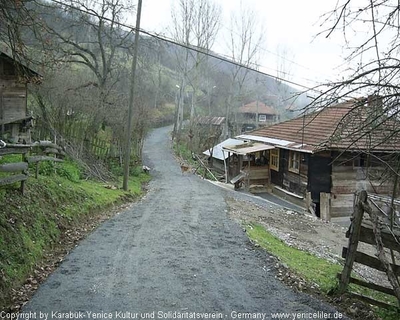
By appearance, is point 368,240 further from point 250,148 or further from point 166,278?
point 250,148

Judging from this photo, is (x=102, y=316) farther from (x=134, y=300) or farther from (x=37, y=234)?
(x=37, y=234)

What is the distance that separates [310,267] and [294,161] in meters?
12.7

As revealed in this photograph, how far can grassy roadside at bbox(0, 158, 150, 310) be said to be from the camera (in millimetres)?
6422

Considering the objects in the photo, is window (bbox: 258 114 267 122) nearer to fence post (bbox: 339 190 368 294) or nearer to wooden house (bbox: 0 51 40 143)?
wooden house (bbox: 0 51 40 143)

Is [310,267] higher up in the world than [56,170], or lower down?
lower down

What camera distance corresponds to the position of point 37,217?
28.3 ft

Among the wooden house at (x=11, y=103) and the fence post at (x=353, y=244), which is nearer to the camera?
the fence post at (x=353, y=244)

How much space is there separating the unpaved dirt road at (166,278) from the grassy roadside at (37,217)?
0.53 metres

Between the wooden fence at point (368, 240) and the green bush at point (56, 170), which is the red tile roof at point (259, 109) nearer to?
the green bush at point (56, 170)

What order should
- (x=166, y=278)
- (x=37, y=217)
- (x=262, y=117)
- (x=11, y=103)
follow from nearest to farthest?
(x=166, y=278)
(x=37, y=217)
(x=11, y=103)
(x=262, y=117)

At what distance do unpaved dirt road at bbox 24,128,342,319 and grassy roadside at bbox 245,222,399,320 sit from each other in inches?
16.2

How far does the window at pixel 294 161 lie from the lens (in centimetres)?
1962

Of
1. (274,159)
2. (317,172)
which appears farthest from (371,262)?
(274,159)

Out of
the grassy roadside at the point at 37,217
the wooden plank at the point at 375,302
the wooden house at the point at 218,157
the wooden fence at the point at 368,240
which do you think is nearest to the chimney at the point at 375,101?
the wooden fence at the point at 368,240
